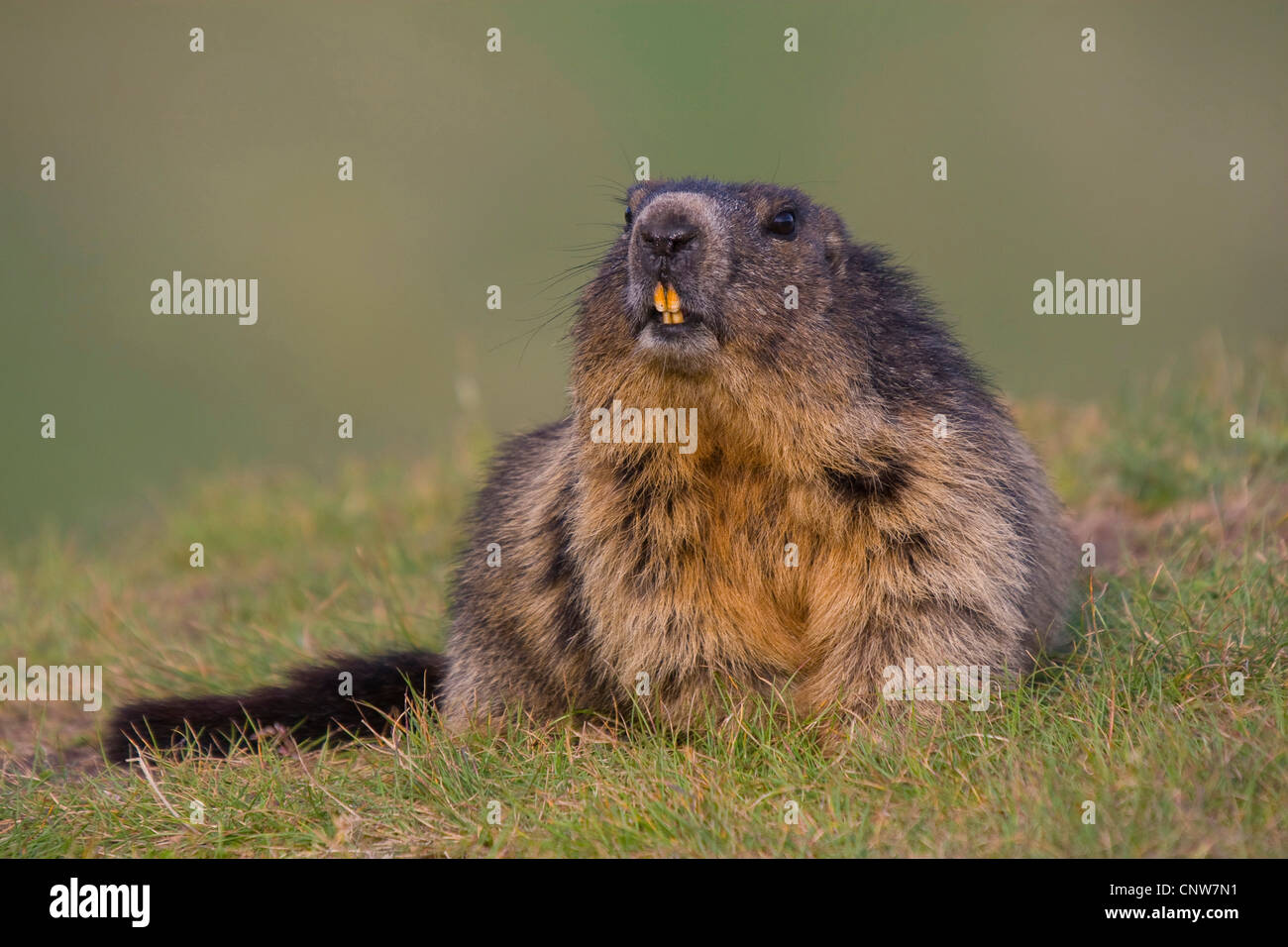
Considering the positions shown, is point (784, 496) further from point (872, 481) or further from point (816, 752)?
point (816, 752)

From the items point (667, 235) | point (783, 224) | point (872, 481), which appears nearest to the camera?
point (667, 235)

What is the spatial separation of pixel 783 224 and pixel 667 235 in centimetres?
65

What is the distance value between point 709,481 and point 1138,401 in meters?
4.35

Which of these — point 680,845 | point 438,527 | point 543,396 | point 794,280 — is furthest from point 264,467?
point 680,845

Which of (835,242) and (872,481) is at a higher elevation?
(835,242)

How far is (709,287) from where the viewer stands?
15.4 ft

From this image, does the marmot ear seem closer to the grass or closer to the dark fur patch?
the dark fur patch

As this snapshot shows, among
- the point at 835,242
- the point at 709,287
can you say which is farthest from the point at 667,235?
the point at 835,242

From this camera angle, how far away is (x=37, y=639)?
765 centimetres

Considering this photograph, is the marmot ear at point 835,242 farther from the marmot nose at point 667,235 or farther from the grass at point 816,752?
the grass at point 816,752

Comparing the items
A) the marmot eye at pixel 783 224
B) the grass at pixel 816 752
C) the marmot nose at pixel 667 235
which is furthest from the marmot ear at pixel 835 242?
the grass at pixel 816 752

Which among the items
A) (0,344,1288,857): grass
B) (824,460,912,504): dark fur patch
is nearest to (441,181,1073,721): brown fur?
(824,460,912,504): dark fur patch

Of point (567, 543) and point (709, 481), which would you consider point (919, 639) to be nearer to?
point (709, 481)

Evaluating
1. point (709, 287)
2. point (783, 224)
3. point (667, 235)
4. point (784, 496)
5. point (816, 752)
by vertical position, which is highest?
point (783, 224)
